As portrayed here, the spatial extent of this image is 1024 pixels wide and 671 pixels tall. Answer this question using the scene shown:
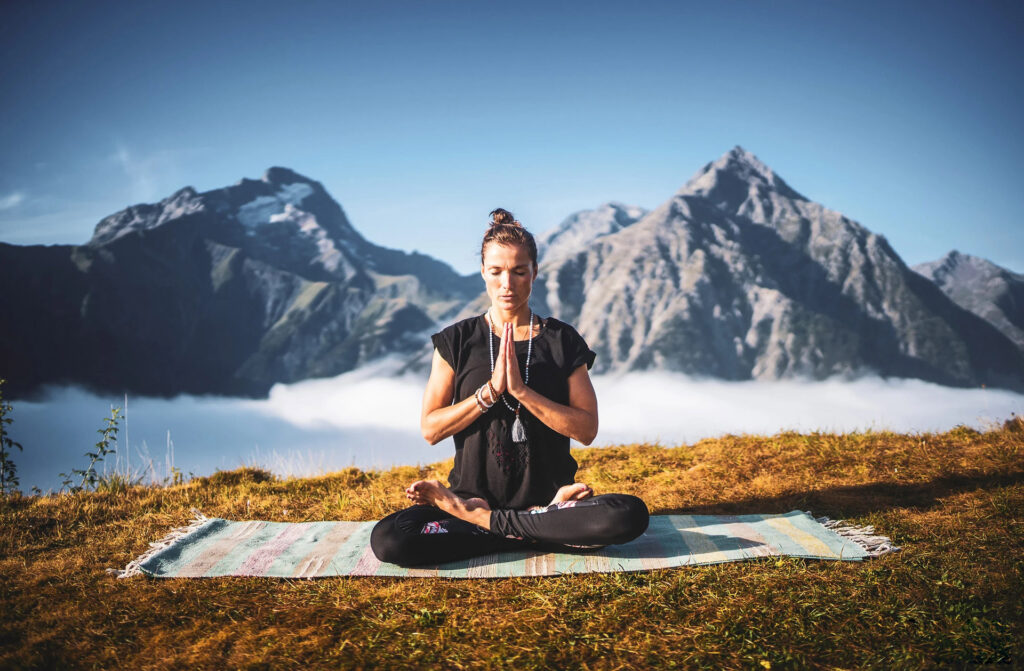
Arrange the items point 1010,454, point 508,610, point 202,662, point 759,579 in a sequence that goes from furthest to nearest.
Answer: point 1010,454 → point 759,579 → point 508,610 → point 202,662

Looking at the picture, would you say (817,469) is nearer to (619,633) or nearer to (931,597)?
(931,597)

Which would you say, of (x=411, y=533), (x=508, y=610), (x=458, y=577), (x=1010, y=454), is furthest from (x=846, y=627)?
(x=1010, y=454)

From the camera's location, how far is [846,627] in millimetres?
3510

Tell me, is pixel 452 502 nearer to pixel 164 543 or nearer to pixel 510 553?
pixel 510 553

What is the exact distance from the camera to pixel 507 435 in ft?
15.7

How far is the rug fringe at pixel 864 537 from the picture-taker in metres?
4.68

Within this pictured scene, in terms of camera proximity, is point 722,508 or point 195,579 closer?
point 195,579

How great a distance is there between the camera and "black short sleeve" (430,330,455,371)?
4.82 metres

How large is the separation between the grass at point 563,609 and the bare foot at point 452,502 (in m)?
0.50

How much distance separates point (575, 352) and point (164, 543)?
3.92 meters

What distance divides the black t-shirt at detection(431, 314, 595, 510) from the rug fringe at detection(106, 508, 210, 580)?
2.49 metres

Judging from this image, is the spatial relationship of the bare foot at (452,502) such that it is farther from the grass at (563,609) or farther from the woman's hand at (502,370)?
the woman's hand at (502,370)

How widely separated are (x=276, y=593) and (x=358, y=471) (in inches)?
157

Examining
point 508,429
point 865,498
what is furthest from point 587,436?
point 865,498
